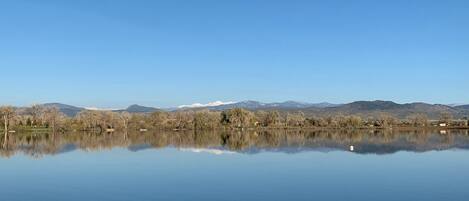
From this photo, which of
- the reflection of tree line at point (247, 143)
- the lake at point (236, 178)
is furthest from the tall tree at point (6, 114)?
the lake at point (236, 178)

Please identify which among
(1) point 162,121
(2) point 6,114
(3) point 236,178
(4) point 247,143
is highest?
(2) point 6,114

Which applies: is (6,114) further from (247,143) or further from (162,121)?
(247,143)

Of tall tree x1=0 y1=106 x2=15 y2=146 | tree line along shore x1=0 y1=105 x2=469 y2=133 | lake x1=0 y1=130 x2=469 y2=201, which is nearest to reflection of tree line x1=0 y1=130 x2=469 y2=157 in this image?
lake x1=0 y1=130 x2=469 y2=201

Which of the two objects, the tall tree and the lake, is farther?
the tall tree

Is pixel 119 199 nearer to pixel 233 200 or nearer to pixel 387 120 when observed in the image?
pixel 233 200

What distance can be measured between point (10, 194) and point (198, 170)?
10225 millimetres

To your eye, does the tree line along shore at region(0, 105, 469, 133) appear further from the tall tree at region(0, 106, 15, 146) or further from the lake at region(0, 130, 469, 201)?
the lake at region(0, 130, 469, 201)

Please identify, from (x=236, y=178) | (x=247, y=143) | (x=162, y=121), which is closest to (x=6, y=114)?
(x=162, y=121)

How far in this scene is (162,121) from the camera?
121312 millimetres

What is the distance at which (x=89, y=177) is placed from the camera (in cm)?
2453

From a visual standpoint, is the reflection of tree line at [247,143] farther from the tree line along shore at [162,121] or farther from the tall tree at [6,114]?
the tree line along shore at [162,121]

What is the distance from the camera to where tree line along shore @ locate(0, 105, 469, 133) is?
106m

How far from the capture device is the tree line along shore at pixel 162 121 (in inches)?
4158

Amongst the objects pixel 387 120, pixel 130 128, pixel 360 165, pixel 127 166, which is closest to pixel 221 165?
pixel 127 166
